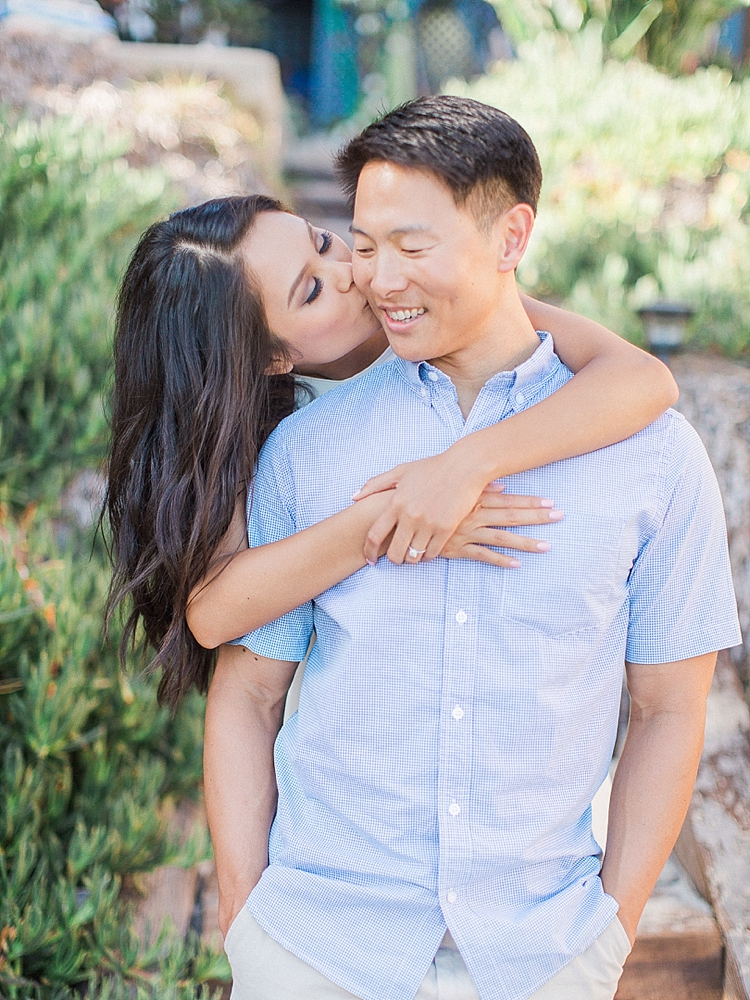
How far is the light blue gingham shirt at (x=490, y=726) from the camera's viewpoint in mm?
1553

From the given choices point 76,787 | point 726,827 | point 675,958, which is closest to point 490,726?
point 675,958

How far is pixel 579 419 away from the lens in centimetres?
164

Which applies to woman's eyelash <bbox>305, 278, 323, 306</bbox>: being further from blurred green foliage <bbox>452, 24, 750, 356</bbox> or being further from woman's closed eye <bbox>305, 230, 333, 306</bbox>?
blurred green foliage <bbox>452, 24, 750, 356</bbox>

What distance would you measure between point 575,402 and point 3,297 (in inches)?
114

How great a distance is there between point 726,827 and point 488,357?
71.0 inches

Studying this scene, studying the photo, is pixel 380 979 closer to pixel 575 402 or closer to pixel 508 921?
pixel 508 921

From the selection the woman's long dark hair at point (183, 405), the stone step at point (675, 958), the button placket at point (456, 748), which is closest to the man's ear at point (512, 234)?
the woman's long dark hair at point (183, 405)

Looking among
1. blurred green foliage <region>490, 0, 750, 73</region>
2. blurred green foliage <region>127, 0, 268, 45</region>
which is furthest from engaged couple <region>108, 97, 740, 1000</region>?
blurred green foliage <region>127, 0, 268, 45</region>

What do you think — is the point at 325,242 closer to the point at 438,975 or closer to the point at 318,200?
the point at 438,975

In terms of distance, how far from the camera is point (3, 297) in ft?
12.4

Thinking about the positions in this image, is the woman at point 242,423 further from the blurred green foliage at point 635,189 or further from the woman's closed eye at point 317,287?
the blurred green foliage at point 635,189

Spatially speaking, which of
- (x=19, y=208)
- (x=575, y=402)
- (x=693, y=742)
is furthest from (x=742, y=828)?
(x=19, y=208)

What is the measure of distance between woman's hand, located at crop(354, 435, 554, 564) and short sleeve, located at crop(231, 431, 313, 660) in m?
0.26

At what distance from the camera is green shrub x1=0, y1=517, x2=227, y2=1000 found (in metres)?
2.38
